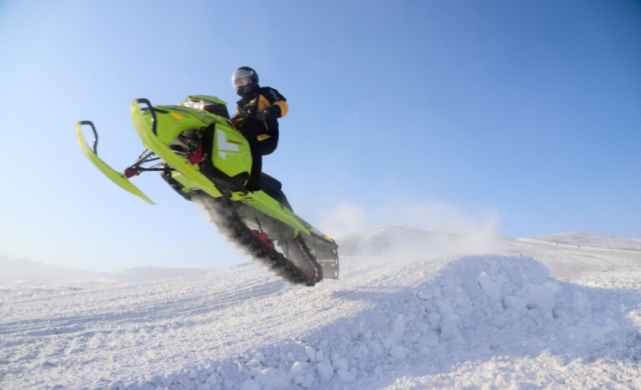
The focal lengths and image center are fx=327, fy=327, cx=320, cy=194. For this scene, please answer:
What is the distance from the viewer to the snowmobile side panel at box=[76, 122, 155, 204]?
3361 mm

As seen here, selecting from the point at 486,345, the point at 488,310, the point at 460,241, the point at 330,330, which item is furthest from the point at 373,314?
the point at 460,241

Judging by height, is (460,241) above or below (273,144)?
below

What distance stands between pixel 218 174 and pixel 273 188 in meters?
1.36

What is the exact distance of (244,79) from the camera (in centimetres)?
436

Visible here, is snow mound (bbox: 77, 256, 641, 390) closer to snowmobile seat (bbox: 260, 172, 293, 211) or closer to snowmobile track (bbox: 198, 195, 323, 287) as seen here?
snowmobile track (bbox: 198, 195, 323, 287)

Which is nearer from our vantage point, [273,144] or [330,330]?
[330,330]

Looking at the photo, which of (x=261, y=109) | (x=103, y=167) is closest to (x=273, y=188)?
(x=261, y=109)

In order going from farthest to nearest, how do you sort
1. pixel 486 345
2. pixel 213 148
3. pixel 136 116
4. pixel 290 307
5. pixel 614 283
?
1. pixel 614 283
2. pixel 290 307
3. pixel 486 345
4. pixel 213 148
5. pixel 136 116

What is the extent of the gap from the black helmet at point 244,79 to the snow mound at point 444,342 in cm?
318

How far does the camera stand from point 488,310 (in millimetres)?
5012

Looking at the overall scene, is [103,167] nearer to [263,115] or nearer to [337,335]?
[263,115]

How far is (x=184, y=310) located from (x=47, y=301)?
2239 mm

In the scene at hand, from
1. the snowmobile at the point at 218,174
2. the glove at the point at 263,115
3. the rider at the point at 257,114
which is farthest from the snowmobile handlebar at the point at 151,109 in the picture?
the glove at the point at 263,115

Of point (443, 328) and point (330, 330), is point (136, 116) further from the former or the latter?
point (443, 328)
